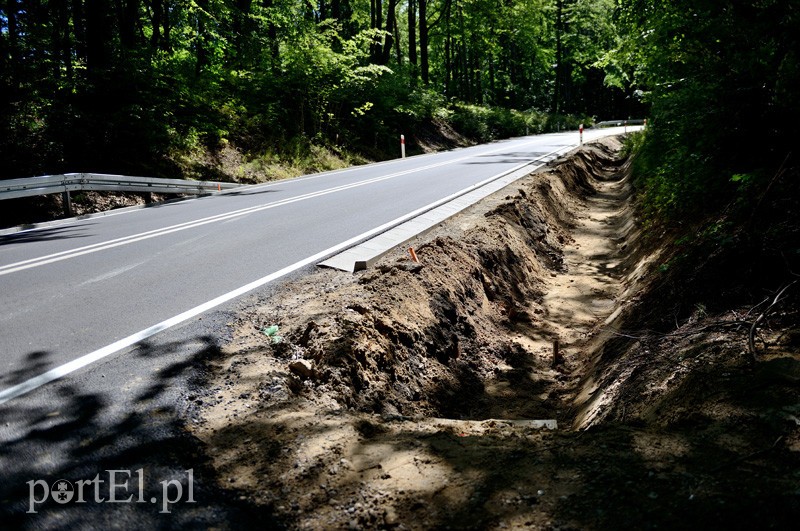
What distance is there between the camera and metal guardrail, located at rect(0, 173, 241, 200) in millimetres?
9445

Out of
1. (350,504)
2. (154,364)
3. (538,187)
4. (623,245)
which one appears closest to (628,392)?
(350,504)

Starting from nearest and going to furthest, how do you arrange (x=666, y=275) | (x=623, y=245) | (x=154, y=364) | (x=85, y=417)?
1. (x=85, y=417)
2. (x=154, y=364)
3. (x=666, y=275)
4. (x=623, y=245)

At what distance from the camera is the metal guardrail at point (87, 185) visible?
9.45m

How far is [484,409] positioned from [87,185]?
964 centimetres

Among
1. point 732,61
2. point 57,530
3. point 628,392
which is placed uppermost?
point 732,61

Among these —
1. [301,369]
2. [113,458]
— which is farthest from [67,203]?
[113,458]

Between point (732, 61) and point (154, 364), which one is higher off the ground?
point (732, 61)

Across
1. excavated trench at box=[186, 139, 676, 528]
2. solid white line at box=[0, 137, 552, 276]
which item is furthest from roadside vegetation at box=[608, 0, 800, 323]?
solid white line at box=[0, 137, 552, 276]

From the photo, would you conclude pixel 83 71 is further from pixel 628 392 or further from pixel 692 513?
pixel 692 513

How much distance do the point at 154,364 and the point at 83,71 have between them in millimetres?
13211

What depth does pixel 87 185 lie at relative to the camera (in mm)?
10617

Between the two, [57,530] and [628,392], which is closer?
[57,530]

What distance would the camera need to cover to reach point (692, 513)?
2.23 metres

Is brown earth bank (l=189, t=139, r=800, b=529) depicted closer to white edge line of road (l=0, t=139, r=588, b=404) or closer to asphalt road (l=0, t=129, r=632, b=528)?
asphalt road (l=0, t=129, r=632, b=528)
